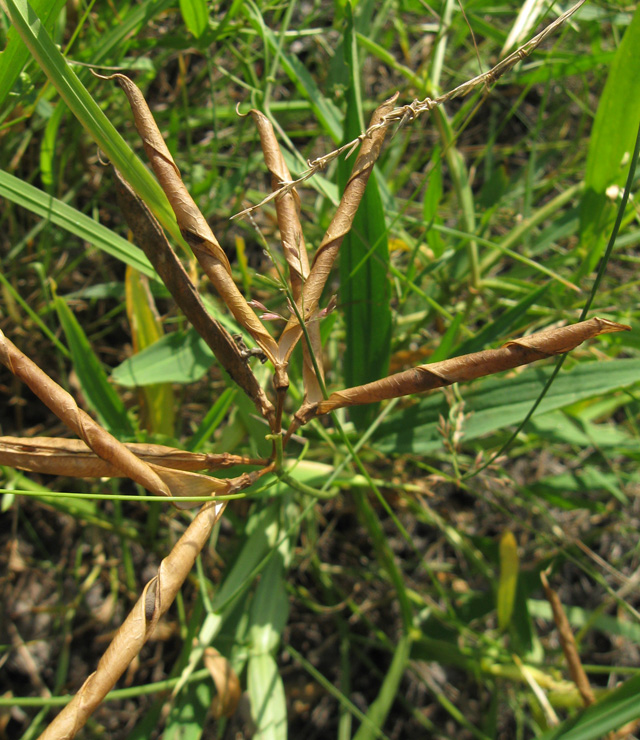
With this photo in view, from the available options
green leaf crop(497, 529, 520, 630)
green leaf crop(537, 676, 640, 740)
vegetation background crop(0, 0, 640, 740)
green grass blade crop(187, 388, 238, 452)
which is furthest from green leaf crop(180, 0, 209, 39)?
green leaf crop(537, 676, 640, 740)

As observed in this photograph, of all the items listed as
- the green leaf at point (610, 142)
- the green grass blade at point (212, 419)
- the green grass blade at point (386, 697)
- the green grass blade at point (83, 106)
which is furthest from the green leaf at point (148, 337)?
the green leaf at point (610, 142)

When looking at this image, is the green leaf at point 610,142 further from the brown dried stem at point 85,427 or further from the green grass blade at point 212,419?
the brown dried stem at point 85,427

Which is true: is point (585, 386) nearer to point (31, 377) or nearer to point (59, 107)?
point (31, 377)

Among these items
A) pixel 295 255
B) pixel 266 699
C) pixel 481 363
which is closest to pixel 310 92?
pixel 295 255

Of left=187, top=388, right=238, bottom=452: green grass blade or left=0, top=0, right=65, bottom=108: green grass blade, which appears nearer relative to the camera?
left=0, top=0, right=65, bottom=108: green grass blade

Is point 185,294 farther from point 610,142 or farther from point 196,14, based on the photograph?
A: point 610,142

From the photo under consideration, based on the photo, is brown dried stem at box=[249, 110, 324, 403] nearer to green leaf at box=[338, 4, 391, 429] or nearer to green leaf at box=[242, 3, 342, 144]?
green leaf at box=[338, 4, 391, 429]
